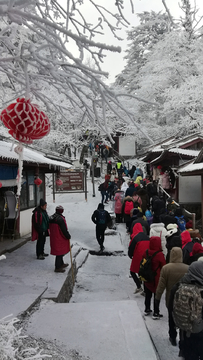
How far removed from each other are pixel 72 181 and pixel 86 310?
43.6 ft

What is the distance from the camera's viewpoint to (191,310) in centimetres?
336

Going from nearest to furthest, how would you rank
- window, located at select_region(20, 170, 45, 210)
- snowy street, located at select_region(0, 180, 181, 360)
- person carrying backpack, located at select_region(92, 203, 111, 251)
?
snowy street, located at select_region(0, 180, 181, 360)
person carrying backpack, located at select_region(92, 203, 111, 251)
window, located at select_region(20, 170, 45, 210)

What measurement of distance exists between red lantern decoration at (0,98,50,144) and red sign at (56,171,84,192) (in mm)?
14891

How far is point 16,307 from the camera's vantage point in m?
4.98

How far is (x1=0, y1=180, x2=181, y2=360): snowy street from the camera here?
13.2 ft

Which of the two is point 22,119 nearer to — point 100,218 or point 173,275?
point 173,275

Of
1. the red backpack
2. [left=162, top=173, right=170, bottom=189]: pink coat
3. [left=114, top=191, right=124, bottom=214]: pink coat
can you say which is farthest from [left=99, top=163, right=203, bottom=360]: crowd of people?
[left=162, top=173, right=170, bottom=189]: pink coat

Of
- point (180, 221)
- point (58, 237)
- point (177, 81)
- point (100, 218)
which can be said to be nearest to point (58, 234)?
point (58, 237)

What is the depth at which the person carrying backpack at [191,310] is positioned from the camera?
336 centimetres

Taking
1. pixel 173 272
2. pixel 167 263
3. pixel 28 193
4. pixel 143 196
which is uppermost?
pixel 28 193

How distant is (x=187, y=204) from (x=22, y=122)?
525 inches

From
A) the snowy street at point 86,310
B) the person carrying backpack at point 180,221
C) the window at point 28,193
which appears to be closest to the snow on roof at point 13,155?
the window at point 28,193

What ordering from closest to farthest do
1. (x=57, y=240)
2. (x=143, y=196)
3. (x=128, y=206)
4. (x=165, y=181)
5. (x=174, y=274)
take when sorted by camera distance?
(x=174, y=274), (x=57, y=240), (x=128, y=206), (x=143, y=196), (x=165, y=181)

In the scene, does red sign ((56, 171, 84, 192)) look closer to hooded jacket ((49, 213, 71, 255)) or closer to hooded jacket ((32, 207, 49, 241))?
hooded jacket ((32, 207, 49, 241))
